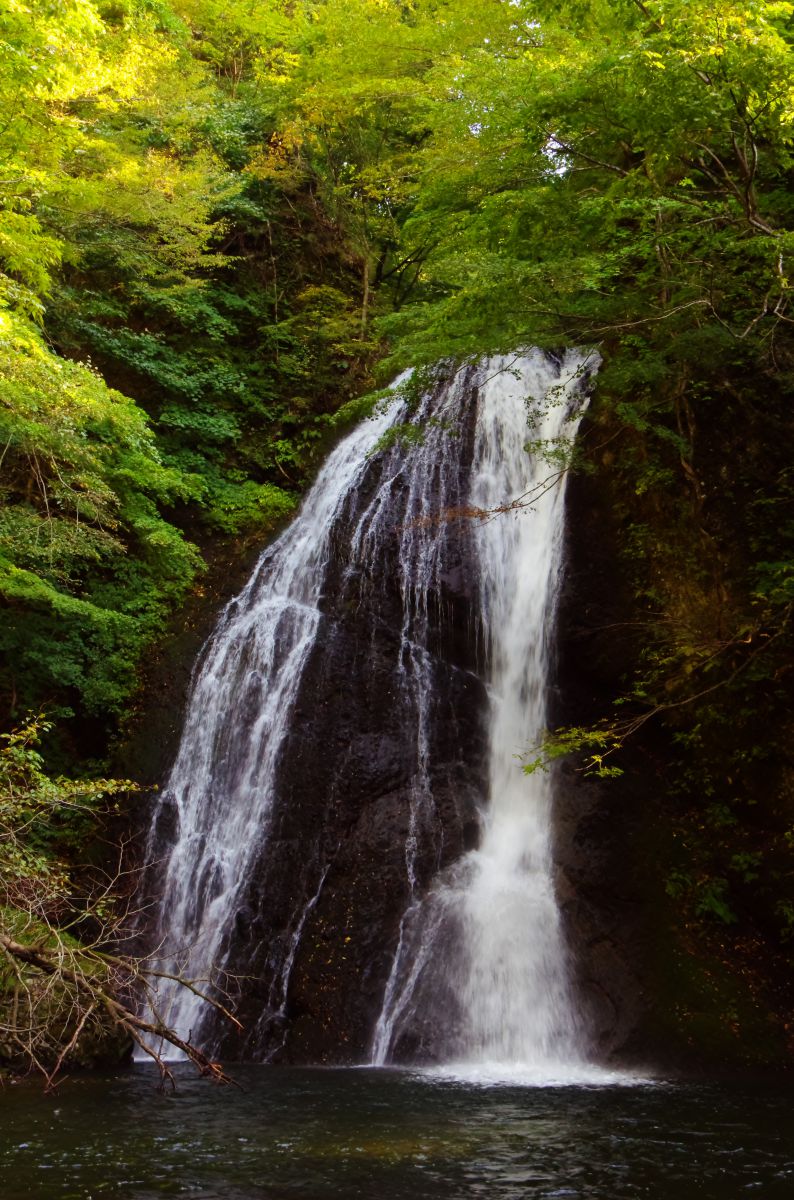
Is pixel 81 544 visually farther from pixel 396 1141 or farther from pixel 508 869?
pixel 396 1141

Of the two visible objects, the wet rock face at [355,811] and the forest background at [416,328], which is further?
the wet rock face at [355,811]

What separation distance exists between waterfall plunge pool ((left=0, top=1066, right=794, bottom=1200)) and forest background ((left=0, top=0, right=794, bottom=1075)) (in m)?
1.43

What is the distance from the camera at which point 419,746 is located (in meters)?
10.4

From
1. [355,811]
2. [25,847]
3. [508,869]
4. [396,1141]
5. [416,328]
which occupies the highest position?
[416,328]

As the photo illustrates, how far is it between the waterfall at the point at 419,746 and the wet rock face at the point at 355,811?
0.03m

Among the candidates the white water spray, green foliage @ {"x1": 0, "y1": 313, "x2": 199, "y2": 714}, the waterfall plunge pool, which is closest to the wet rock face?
the white water spray

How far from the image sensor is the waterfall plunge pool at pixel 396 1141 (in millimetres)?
4602

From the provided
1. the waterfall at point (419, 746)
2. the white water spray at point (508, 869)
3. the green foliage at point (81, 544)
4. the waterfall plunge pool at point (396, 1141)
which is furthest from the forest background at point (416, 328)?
the waterfall plunge pool at point (396, 1141)

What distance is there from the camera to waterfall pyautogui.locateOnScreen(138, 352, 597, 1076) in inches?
339

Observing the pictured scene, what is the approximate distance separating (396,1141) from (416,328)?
32.1 ft

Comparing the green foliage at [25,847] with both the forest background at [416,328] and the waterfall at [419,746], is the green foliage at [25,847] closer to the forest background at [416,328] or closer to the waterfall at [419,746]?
the forest background at [416,328]

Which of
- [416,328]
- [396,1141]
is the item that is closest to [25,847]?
[396,1141]

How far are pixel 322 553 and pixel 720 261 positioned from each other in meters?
6.59

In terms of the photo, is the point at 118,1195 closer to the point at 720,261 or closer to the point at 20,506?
the point at 720,261
